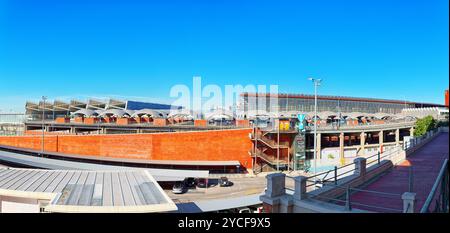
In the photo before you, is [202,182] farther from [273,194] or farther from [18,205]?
[273,194]

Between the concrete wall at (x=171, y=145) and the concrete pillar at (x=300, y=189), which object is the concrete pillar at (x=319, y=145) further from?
the concrete pillar at (x=300, y=189)

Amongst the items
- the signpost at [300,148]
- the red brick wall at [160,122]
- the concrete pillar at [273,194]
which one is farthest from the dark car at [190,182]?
the concrete pillar at [273,194]

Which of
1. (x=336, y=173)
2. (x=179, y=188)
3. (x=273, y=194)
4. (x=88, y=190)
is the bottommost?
(x=179, y=188)

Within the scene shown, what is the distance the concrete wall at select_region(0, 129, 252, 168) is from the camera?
24281mm

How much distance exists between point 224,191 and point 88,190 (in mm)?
12484

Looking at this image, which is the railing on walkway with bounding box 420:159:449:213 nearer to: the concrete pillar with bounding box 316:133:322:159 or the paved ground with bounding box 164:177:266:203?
the paved ground with bounding box 164:177:266:203

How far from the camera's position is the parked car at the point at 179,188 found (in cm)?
1745

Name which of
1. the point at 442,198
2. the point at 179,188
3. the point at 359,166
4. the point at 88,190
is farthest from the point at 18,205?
the point at 179,188

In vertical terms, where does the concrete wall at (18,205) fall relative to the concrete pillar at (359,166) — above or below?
below

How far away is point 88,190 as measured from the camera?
21.9 ft

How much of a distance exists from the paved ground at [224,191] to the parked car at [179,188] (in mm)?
270
